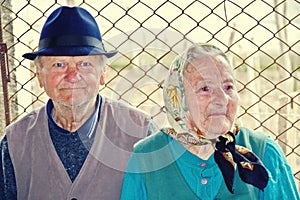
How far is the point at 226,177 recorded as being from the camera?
1834 millimetres

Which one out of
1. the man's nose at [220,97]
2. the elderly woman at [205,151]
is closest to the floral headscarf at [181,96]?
the elderly woman at [205,151]

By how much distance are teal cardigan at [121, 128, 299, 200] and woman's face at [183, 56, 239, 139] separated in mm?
135

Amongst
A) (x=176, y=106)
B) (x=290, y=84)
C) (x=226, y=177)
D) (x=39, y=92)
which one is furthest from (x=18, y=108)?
(x=290, y=84)

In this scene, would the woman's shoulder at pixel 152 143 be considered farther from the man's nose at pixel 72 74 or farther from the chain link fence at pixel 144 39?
the man's nose at pixel 72 74

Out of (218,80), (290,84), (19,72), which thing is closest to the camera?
(218,80)

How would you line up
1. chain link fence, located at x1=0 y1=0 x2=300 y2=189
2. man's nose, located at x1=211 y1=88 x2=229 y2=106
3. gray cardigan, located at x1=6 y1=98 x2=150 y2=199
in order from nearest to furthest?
man's nose, located at x1=211 y1=88 x2=229 y2=106
gray cardigan, located at x1=6 y1=98 x2=150 y2=199
chain link fence, located at x1=0 y1=0 x2=300 y2=189

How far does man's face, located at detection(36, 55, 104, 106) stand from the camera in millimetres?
2014

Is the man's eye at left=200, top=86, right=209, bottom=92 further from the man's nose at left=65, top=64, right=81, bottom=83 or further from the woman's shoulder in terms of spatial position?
the man's nose at left=65, top=64, right=81, bottom=83

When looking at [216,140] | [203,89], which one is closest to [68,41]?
[203,89]

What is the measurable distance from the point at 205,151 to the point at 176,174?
14cm

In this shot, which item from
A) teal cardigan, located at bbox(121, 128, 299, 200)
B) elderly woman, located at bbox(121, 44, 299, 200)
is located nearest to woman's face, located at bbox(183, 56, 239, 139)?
elderly woman, located at bbox(121, 44, 299, 200)

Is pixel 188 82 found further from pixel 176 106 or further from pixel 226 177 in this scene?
pixel 226 177

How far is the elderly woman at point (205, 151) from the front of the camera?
1812mm

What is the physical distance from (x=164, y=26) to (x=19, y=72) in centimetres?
80
